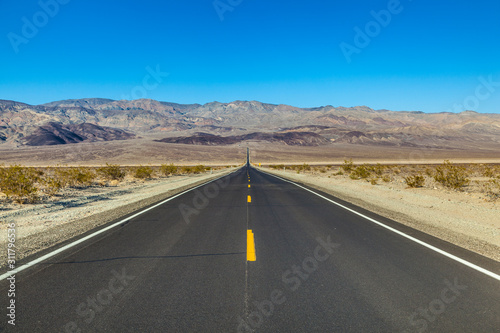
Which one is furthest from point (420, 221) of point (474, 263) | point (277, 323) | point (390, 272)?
point (277, 323)

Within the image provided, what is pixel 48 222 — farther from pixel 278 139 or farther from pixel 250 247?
pixel 278 139

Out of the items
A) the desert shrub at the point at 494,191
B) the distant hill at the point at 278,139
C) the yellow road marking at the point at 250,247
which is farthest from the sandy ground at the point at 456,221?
the distant hill at the point at 278,139

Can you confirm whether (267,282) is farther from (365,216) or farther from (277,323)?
(365,216)

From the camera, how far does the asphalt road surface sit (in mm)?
3391

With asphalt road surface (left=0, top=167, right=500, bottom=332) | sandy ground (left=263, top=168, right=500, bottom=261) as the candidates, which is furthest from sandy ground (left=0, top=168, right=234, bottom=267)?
sandy ground (left=263, top=168, right=500, bottom=261)

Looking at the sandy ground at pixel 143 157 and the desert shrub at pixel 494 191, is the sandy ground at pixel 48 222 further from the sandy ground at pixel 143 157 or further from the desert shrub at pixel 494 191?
the sandy ground at pixel 143 157

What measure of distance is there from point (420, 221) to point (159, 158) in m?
92.6

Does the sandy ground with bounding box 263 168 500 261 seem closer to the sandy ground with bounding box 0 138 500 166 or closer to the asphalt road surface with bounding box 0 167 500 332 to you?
the asphalt road surface with bounding box 0 167 500 332

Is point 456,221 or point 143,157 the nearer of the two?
point 456,221

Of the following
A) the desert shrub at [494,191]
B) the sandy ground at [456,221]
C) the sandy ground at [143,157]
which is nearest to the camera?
the sandy ground at [456,221]

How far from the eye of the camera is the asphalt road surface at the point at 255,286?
3391 mm

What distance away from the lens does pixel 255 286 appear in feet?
14.2

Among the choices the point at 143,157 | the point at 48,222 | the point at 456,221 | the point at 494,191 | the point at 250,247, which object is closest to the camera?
the point at 250,247

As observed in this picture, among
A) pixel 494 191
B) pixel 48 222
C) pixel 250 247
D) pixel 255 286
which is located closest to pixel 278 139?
pixel 494 191
